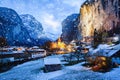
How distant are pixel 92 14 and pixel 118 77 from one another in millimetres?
114430

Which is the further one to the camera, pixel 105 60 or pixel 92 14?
pixel 92 14

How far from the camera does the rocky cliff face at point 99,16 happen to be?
353ft

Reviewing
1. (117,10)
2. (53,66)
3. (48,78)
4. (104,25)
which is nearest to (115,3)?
(117,10)

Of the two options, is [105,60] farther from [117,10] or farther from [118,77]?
[117,10]

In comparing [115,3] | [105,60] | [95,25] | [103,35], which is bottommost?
[105,60]

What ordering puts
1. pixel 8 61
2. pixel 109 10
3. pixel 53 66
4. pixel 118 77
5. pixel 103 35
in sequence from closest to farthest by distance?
pixel 118 77 → pixel 53 66 → pixel 8 61 → pixel 103 35 → pixel 109 10

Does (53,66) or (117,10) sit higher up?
(117,10)

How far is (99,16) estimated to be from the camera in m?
129

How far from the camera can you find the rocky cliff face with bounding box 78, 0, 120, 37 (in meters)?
108

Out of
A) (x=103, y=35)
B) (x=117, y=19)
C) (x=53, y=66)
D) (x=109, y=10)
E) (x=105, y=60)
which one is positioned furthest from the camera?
(x=109, y=10)

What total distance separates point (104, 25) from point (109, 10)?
913 centimetres

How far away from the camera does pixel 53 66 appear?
4434 cm

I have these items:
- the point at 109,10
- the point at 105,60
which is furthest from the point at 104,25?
the point at 105,60

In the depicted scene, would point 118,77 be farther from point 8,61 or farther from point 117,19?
point 117,19
